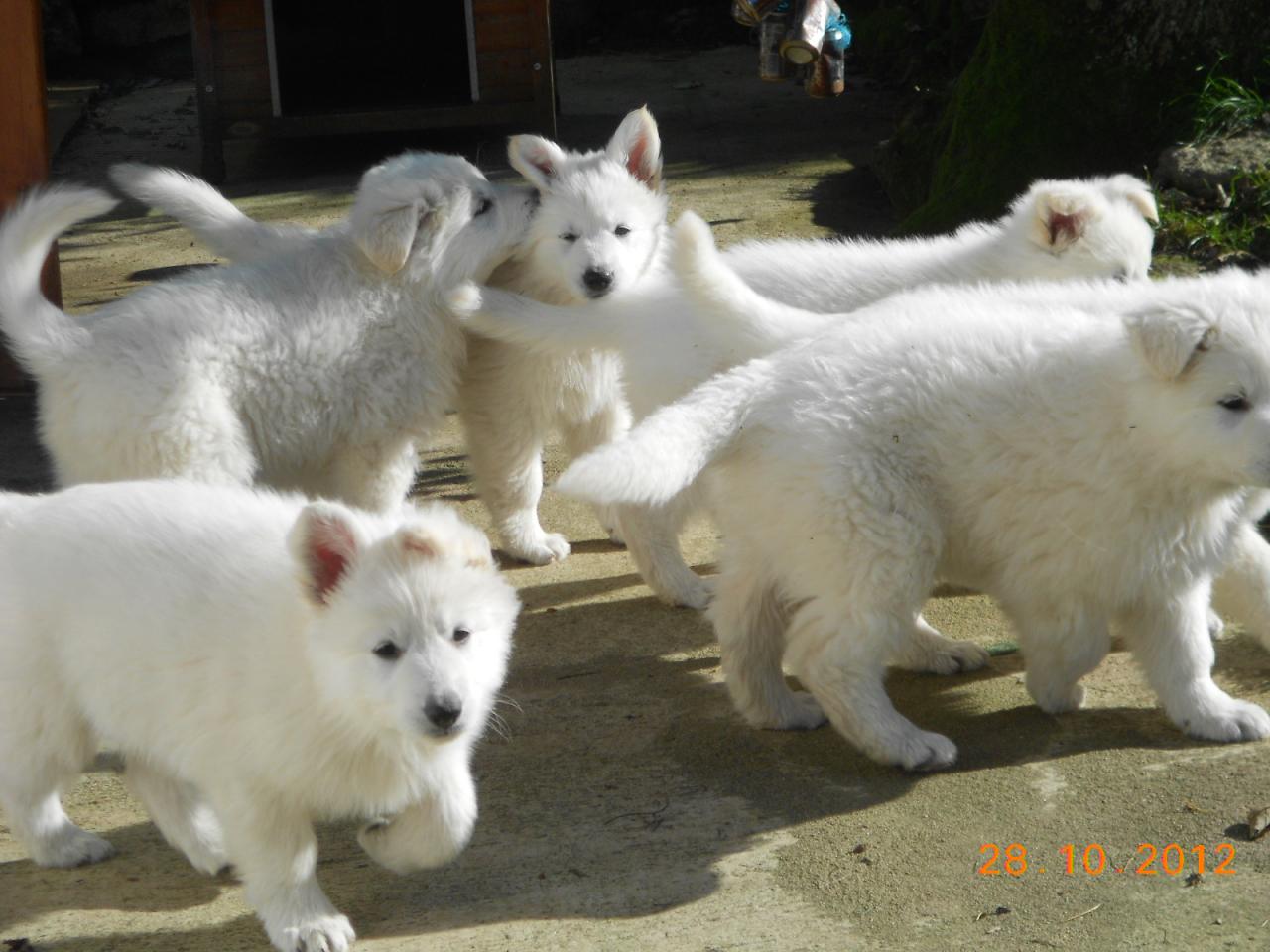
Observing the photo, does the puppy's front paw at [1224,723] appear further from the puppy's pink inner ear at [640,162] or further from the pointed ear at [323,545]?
the puppy's pink inner ear at [640,162]

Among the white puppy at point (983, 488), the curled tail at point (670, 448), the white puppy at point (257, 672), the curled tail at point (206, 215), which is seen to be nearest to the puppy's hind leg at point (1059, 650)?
the white puppy at point (983, 488)

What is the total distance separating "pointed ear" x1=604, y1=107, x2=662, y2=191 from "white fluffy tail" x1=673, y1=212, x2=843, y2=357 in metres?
1.25

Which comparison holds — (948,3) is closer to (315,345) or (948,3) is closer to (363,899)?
(315,345)

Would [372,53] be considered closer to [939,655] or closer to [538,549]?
[538,549]

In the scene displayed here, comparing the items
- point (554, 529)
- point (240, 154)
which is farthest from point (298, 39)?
point (554, 529)

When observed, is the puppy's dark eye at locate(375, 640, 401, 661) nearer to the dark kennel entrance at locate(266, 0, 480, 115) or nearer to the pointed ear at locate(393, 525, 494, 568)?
the pointed ear at locate(393, 525, 494, 568)

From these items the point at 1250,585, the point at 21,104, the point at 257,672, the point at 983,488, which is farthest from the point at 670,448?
the point at 21,104

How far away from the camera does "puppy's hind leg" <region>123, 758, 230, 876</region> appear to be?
346 centimetres

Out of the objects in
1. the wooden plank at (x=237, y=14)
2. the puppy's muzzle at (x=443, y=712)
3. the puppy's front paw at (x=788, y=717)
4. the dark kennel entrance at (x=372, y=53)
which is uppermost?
the wooden plank at (x=237, y=14)

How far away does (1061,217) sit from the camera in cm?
500

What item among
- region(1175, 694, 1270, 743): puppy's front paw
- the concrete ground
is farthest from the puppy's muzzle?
region(1175, 694, 1270, 743): puppy's front paw

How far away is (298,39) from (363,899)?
979cm

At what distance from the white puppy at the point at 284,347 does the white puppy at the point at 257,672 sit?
90 centimetres

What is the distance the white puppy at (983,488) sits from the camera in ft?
12.0
